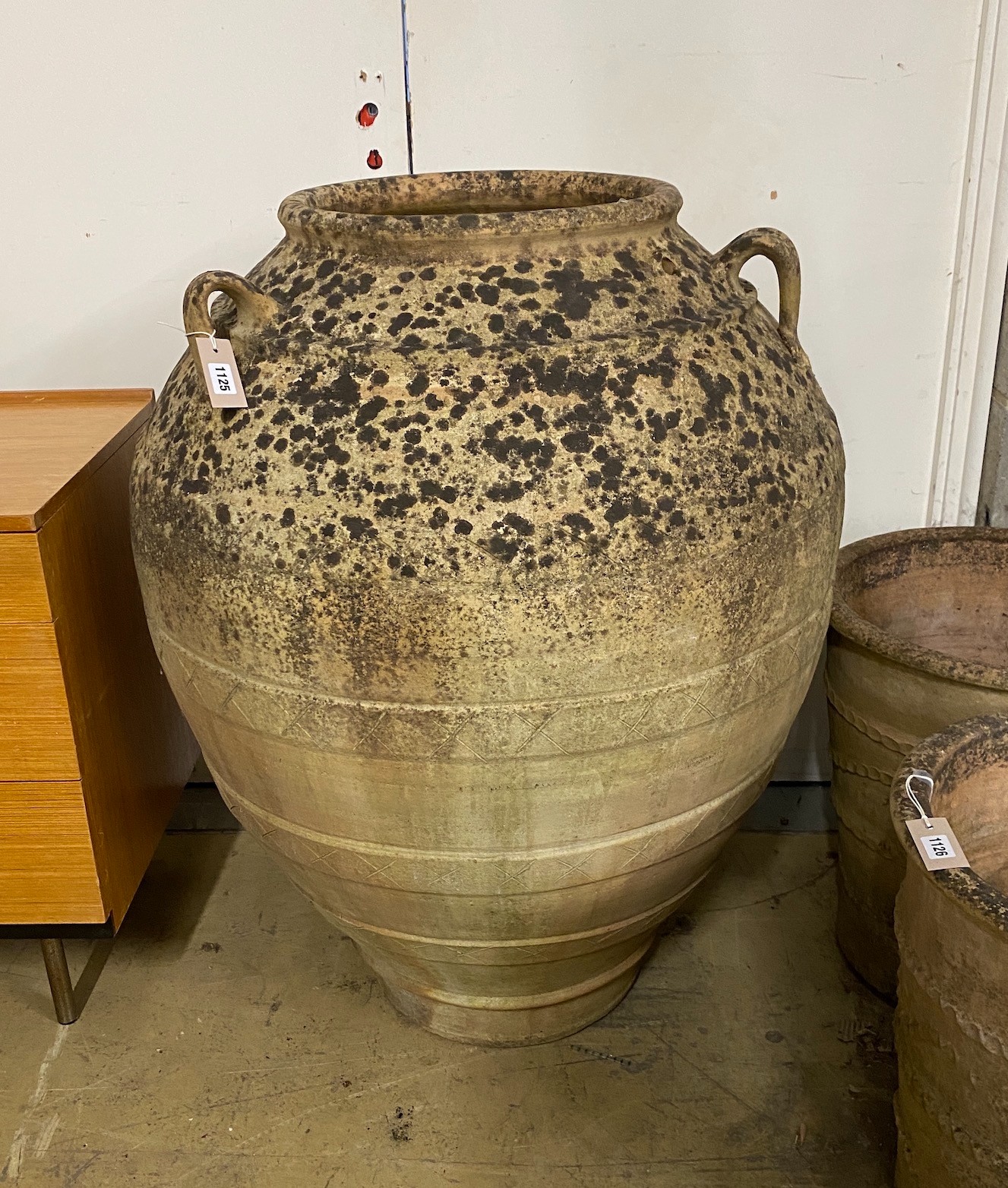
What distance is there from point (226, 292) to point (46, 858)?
2.68ft

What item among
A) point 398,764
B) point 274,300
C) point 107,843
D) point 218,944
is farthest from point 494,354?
point 218,944

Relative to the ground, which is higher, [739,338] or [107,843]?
[739,338]

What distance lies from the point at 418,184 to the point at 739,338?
489mm

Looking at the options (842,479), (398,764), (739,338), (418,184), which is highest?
(418,184)

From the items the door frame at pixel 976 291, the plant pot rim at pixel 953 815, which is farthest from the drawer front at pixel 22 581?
the door frame at pixel 976 291

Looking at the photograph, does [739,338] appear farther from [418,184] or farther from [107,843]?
[107,843]

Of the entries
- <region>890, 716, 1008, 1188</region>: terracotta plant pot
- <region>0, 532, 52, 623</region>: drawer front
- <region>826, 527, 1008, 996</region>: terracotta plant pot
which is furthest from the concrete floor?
<region>0, 532, 52, 623</region>: drawer front

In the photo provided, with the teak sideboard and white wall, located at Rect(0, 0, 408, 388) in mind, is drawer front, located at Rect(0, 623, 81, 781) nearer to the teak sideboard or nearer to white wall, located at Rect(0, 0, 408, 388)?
the teak sideboard

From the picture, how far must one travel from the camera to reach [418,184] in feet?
4.91

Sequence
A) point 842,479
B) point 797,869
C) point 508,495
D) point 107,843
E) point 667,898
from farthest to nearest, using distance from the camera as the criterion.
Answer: point 797,869
point 107,843
point 667,898
point 842,479
point 508,495

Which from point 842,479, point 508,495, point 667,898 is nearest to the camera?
point 508,495

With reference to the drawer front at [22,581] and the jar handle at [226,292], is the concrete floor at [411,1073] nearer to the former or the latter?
the drawer front at [22,581]

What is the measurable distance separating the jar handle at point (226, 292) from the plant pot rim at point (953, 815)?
0.82 m

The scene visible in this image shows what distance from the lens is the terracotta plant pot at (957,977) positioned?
1036 mm
